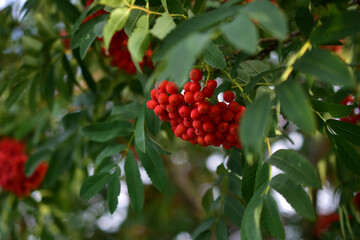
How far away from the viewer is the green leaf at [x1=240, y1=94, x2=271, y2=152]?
0.51 meters

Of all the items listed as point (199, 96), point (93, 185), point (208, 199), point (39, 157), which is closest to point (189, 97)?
point (199, 96)

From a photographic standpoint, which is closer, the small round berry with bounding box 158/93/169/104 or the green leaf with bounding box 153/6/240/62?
the green leaf with bounding box 153/6/240/62

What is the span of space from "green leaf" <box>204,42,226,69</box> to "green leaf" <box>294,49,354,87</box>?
0.65 ft

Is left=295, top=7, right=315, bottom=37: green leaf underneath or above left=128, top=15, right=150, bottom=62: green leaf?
underneath

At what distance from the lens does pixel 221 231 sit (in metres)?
1.14

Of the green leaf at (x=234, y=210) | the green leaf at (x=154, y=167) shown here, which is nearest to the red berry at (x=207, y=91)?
the green leaf at (x=154, y=167)

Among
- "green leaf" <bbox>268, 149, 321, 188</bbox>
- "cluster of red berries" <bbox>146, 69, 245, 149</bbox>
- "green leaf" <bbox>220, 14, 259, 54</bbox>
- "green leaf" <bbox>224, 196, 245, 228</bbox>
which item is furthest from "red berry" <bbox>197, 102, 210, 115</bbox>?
"green leaf" <bbox>224, 196, 245, 228</bbox>

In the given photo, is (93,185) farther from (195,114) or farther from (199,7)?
(199,7)

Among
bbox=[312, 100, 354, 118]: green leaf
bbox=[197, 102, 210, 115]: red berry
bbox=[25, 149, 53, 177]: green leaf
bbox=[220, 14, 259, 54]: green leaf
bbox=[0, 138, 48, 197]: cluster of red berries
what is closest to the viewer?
bbox=[220, 14, 259, 54]: green leaf

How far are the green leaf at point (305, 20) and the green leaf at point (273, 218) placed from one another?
0.45 m

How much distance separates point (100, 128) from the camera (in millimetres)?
1176

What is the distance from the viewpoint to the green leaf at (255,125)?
1.69 ft

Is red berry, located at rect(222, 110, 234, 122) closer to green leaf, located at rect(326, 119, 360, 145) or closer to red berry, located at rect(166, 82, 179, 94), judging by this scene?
red berry, located at rect(166, 82, 179, 94)

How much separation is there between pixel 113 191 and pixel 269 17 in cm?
Result: 73
